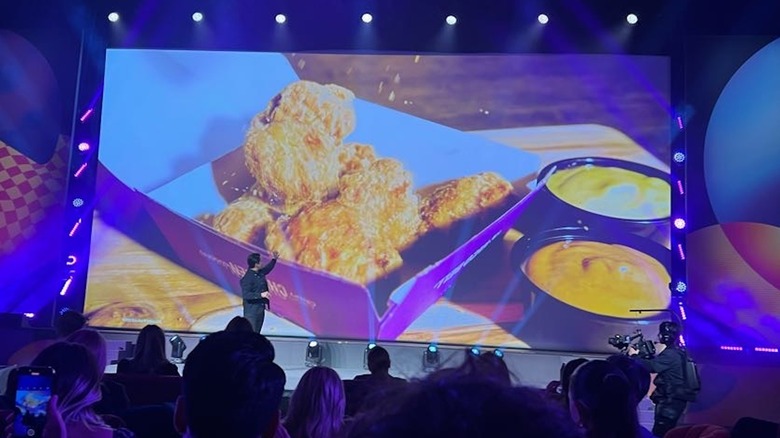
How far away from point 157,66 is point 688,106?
5788 mm

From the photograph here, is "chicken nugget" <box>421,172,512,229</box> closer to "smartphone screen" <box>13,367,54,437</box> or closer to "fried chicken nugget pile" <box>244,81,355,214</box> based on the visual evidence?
"fried chicken nugget pile" <box>244,81,355,214</box>

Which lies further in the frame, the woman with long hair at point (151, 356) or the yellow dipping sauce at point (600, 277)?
the yellow dipping sauce at point (600, 277)

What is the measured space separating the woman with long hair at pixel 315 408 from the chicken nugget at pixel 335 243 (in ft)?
17.7

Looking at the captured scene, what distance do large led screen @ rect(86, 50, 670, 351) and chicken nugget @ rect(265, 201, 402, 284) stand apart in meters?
0.02

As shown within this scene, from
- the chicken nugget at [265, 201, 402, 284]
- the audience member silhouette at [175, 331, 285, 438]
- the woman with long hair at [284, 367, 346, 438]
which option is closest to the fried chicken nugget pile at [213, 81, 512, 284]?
the chicken nugget at [265, 201, 402, 284]

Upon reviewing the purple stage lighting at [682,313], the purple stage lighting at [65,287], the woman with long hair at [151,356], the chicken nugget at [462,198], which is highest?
the chicken nugget at [462,198]

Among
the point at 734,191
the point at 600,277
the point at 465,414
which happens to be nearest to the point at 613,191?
the point at 600,277

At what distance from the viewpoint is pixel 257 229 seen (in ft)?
27.4

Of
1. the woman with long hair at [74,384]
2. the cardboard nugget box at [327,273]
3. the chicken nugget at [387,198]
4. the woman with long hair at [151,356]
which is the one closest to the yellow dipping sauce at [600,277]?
the cardboard nugget box at [327,273]

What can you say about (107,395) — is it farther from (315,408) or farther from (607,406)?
(607,406)

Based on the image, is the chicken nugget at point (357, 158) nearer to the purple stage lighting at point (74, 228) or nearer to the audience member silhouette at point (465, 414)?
the purple stage lighting at point (74, 228)

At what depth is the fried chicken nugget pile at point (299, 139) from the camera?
843 centimetres

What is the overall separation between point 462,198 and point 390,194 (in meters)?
0.78

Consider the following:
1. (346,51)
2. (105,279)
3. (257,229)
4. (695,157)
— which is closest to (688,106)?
(695,157)
